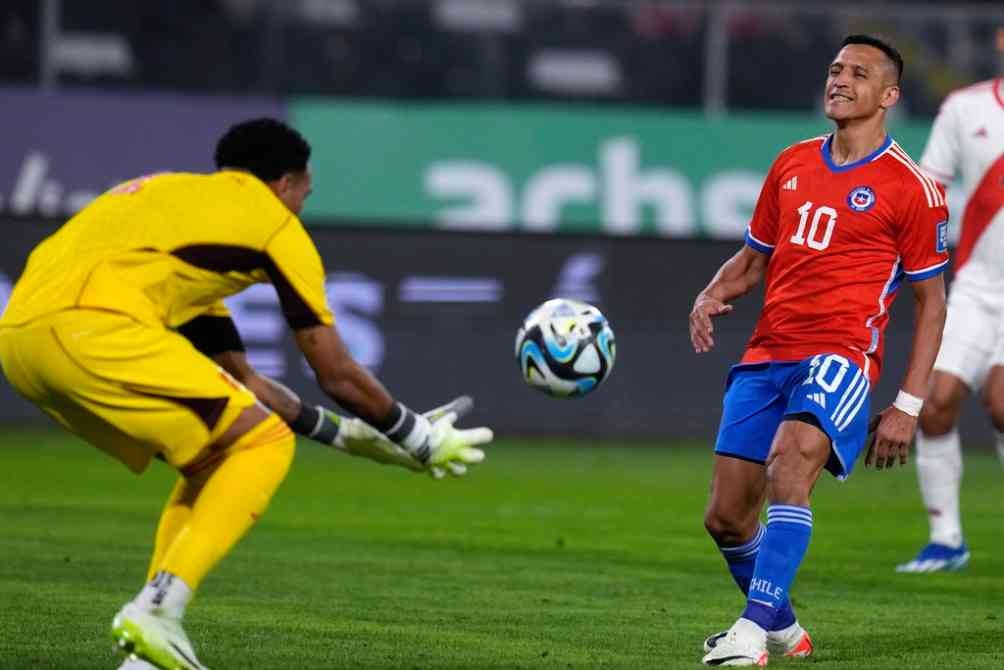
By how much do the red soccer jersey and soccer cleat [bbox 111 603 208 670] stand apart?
2.45 metres

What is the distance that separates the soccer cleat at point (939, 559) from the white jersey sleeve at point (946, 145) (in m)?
1.88

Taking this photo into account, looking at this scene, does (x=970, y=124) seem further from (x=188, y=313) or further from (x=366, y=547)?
(x=188, y=313)

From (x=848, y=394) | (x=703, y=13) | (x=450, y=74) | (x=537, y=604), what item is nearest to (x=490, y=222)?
(x=450, y=74)

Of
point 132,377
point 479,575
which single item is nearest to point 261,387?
point 132,377

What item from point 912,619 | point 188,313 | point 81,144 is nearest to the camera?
point 188,313

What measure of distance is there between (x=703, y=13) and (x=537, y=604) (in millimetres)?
13371

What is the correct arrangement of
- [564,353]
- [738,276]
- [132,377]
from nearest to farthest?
[132,377], [564,353], [738,276]

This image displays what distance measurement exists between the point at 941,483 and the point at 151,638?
5574 millimetres

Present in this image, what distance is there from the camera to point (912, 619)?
826 cm

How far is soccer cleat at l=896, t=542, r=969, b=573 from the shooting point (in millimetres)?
10070

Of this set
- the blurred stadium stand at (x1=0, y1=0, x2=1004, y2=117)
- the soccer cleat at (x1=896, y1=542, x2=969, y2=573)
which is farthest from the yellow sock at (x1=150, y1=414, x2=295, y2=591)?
the blurred stadium stand at (x1=0, y1=0, x2=1004, y2=117)

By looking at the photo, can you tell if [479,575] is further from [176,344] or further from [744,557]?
[176,344]

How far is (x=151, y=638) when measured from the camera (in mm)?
5836

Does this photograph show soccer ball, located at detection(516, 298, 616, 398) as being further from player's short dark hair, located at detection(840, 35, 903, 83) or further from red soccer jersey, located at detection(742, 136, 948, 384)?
player's short dark hair, located at detection(840, 35, 903, 83)
